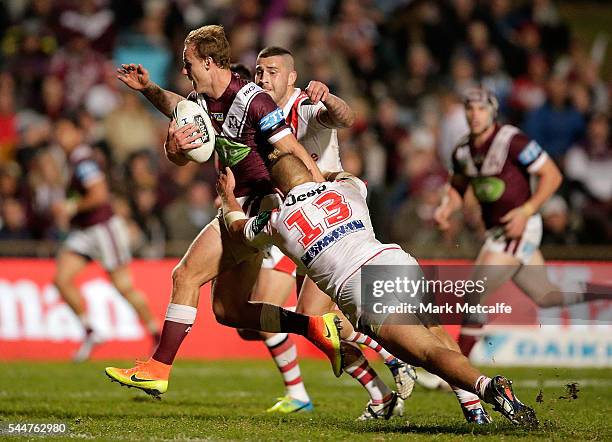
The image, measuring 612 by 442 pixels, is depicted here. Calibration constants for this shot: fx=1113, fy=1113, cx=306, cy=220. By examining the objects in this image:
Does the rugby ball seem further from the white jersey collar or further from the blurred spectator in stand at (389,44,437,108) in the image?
the blurred spectator in stand at (389,44,437,108)

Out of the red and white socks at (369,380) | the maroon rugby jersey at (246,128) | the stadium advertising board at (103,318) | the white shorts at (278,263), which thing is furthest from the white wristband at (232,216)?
the stadium advertising board at (103,318)

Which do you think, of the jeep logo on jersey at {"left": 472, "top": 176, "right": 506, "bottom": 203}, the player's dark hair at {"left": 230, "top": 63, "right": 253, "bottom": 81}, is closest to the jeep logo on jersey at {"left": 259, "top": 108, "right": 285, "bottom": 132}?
the player's dark hair at {"left": 230, "top": 63, "right": 253, "bottom": 81}

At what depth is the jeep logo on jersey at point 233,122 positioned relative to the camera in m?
7.96

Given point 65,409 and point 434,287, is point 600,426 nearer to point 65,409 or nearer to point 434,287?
point 434,287

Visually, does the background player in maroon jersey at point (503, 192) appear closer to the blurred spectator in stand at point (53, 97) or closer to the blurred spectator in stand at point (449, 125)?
the blurred spectator in stand at point (449, 125)

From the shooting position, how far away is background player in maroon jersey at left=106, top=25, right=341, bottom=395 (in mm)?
7738

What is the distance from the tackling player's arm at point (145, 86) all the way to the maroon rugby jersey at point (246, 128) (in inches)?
16.2

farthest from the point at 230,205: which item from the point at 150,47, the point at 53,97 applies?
the point at 150,47

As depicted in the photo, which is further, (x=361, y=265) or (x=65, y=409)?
(x=65, y=409)

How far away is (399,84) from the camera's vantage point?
1892cm

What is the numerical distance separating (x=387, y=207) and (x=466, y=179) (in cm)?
575

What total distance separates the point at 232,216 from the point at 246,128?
0.67 m

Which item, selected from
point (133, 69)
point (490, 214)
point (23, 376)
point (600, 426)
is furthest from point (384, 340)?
point (23, 376)

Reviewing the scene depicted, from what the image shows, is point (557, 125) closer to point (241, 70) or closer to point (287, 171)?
point (241, 70)
